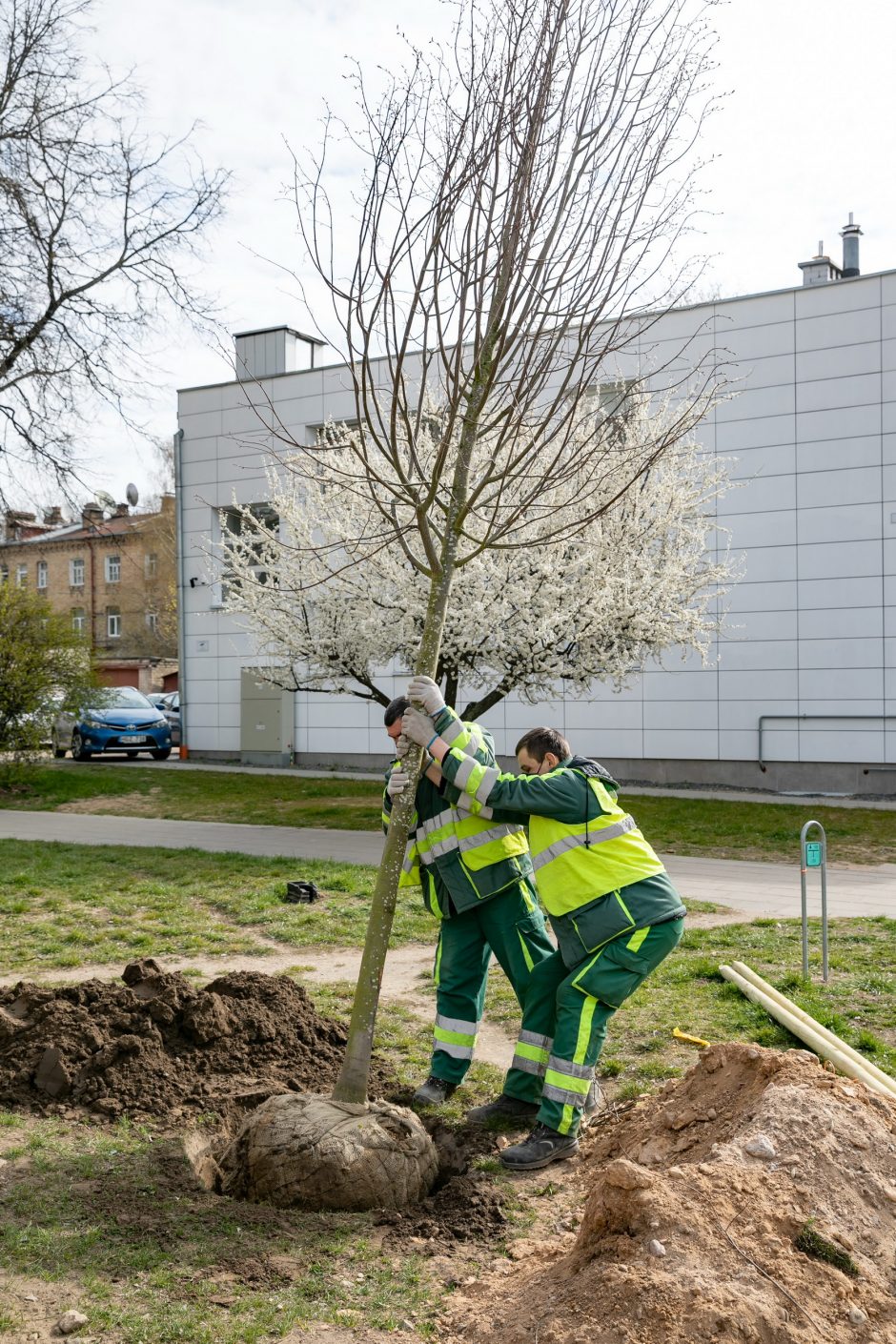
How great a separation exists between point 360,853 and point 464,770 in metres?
7.97

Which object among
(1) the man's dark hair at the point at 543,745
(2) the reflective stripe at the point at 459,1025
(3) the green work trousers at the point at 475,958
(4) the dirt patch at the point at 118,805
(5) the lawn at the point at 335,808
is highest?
(1) the man's dark hair at the point at 543,745

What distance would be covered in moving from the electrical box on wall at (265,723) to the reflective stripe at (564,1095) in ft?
67.9

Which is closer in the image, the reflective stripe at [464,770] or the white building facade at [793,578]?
the reflective stripe at [464,770]

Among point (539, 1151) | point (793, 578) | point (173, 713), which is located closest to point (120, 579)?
point (173, 713)

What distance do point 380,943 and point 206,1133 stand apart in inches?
43.5

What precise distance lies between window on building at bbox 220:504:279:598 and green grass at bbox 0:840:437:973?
199 inches

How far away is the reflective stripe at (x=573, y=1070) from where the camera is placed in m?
4.65

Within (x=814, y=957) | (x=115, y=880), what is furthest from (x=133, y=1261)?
(x=115, y=880)

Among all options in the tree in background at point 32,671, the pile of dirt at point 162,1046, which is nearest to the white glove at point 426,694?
the pile of dirt at point 162,1046

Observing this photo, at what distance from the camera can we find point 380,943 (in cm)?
466

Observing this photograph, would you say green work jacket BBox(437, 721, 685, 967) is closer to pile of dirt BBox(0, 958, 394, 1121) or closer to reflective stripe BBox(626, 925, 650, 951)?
reflective stripe BBox(626, 925, 650, 951)

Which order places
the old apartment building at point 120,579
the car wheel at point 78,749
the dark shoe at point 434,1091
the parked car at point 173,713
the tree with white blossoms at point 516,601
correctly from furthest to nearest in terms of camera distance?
the old apartment building at point 120,579 → the parked car at point 173,713 → the car wheel at point 78,749 → the tree with white blossoms at point 516,601 → the dark shoe at point 434,1091

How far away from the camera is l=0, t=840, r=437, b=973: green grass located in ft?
27.0

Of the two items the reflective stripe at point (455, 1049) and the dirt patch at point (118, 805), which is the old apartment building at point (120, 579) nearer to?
the dirt patch at point (118, 805)
